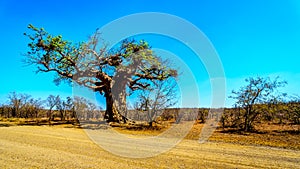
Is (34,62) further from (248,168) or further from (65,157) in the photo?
(248,168)

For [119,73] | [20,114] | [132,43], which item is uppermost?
[132,43]

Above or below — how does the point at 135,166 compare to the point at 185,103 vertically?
below

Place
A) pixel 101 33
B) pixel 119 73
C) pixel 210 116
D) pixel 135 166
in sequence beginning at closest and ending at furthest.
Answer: pixel 135 166, pixel 101 33, pixel 119 73, pixel 210 116

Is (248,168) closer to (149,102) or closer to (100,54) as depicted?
(149,102)

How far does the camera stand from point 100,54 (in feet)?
80.6

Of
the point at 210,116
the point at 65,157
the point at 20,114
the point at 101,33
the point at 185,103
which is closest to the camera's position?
the point at 65,157

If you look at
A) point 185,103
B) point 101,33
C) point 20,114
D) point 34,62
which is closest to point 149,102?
point 185,103

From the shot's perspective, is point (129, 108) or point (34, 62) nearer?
point (34, 62)

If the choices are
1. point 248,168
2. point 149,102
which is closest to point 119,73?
point 149,102

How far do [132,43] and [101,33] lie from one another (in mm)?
3233

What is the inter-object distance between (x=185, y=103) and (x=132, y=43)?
8189 millimetres

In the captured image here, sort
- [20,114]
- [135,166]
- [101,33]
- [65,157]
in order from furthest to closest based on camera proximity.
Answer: [20,114] → [101,33] → [65,157] → [135,166]

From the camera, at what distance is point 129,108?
94.9ft

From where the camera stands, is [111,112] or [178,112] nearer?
[111,112]
